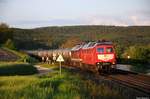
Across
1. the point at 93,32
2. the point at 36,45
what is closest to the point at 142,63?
the point at 93,32

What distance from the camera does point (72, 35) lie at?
491 ft

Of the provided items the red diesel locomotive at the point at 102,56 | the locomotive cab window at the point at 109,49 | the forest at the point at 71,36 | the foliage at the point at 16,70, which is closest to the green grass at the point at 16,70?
the foliage at the point at 16,70

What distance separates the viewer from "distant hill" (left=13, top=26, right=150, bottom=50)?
4626 inches

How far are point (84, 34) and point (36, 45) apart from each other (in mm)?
31461

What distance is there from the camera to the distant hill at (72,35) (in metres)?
117

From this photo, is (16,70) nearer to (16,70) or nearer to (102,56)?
(16,70)

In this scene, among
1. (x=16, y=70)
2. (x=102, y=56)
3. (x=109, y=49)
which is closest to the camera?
(x=102, y=56)

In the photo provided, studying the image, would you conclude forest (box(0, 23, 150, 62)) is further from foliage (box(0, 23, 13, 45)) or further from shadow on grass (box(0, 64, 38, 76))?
shadow on grass (box(0, 64, 38, 76))

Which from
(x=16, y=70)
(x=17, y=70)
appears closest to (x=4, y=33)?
(x=17, y=70)

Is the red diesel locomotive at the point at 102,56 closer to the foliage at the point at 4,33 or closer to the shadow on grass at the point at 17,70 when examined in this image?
the shadow on grass at the point at 17,70

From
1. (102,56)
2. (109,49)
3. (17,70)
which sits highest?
(109,49)

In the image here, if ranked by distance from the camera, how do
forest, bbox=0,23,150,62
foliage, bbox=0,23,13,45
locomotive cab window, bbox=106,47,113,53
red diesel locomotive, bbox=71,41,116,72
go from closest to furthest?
red diesel locomotive, bbox=71,41,116,72 → locomotive cab window, bbox=106,47,113,53 → forest, bbox=0,23,150,62 → foliage, bbox=0,23,13,45

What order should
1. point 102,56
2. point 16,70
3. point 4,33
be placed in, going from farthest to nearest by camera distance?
point 4,33 → point 16,70 → point 102,56

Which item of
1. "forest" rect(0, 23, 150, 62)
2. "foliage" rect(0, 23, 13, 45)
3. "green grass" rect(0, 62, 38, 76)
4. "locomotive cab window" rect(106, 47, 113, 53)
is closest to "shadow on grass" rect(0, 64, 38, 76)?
"green grass" rect(0, 62, 38, 76)
